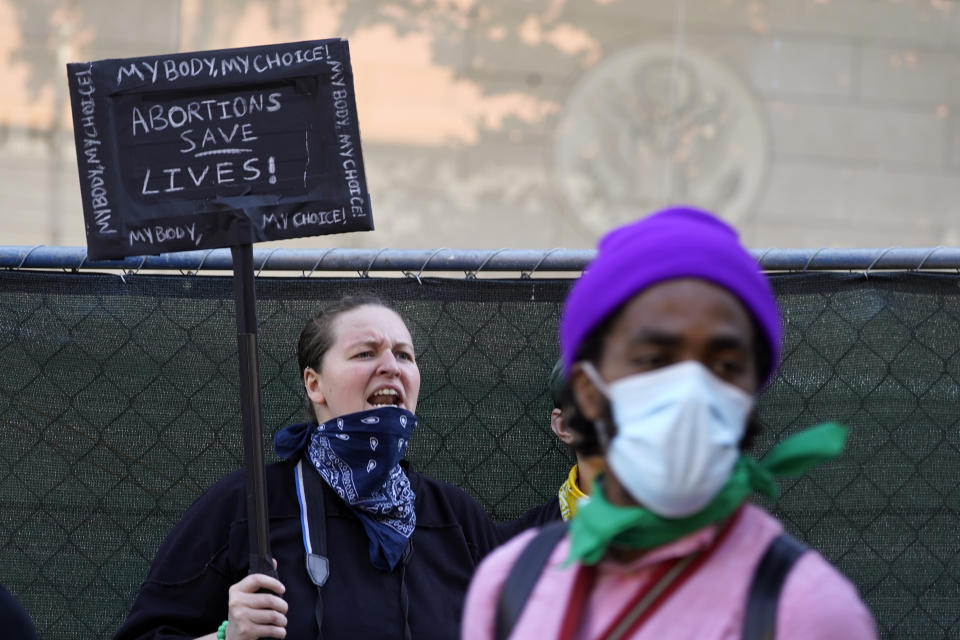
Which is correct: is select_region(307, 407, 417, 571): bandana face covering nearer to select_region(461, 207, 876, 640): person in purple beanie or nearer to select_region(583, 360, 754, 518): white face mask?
select_region(461, 207, 876, 640): person in purple beanie

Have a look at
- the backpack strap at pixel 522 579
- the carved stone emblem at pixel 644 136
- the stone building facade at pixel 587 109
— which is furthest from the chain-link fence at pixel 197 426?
the carved stone emblem at pixel 644 136

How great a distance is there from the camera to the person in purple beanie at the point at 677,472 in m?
1.52

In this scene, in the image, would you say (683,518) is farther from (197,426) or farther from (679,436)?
(197,426)

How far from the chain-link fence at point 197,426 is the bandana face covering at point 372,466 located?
54 centimetres

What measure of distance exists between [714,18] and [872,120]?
151cm

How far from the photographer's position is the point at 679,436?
1539 mm

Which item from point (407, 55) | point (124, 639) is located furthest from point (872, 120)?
point (124, 639)

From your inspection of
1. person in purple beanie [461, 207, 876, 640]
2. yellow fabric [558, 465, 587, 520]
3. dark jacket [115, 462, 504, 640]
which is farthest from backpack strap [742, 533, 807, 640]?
yellow fabric [558, 465, 587, 520]

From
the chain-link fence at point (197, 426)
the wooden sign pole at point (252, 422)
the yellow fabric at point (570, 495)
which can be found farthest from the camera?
the chain-link fence at point (197, 426)

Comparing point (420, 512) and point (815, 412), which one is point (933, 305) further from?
point (420, 512)

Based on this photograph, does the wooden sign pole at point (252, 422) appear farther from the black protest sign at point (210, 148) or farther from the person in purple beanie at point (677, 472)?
the person in purple beanie at point (677, 472)

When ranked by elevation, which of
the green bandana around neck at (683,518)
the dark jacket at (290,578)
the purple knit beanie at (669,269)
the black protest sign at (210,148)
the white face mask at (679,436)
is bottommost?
the dark jacket at (290,578)

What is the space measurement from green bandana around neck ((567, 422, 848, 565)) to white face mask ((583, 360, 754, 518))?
2 cm

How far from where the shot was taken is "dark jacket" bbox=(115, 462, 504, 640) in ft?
10.3
